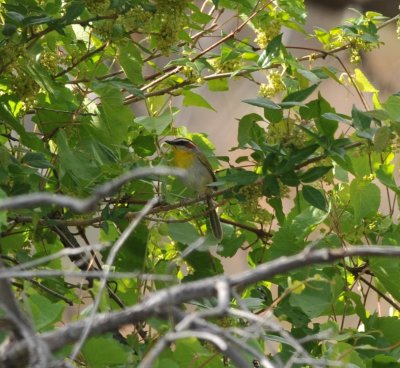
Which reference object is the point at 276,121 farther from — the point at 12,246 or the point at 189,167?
the point at 189,167

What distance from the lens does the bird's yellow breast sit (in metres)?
3.63

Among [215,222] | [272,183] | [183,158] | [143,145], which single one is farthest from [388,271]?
[183,158]

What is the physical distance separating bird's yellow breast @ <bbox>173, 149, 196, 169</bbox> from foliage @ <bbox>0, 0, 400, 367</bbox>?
438 millimetres

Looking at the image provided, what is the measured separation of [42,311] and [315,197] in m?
0.98

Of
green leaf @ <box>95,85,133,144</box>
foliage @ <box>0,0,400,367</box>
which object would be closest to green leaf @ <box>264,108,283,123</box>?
foliage @ <box>0,0,400,367</box>

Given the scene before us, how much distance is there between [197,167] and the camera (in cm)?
371

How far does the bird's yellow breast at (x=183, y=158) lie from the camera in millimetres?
3630

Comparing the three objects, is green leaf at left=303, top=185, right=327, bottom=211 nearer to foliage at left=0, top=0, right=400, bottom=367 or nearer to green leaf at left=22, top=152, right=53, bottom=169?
foliage at left=0, top=0, right=400, bottom=367

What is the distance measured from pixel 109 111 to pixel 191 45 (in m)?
0.58

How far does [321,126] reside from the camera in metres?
2.48

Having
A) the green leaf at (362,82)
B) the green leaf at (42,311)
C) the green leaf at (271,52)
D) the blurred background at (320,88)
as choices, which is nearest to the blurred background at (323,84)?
the blurred background at (320,88)

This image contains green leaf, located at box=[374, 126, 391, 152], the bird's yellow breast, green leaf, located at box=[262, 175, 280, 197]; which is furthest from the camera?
the bird's yellow breast

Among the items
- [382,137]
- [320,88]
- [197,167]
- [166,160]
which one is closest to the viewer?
[382,137]

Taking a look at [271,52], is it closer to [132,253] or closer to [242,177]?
[242,177]
